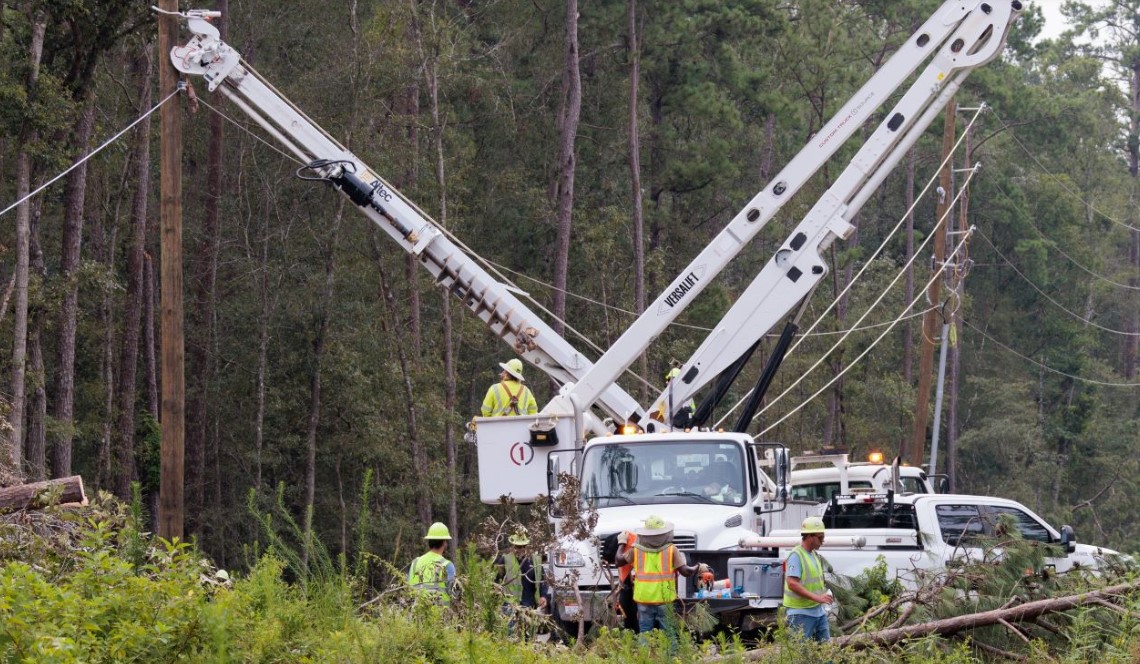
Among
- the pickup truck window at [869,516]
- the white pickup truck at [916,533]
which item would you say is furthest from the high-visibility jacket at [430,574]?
the pickup truck window at [869,516]

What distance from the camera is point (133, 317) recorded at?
3416 cm

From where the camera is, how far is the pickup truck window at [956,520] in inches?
602

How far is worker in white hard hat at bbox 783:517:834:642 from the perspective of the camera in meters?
10.8

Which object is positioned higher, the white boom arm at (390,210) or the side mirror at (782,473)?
the white boom arm at (390,210)

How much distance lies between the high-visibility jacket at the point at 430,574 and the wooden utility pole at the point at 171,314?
6659 mm

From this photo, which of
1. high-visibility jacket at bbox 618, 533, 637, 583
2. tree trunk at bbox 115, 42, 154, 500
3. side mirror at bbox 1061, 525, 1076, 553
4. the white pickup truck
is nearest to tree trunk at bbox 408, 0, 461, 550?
tree trunk at bbox 115, 42, 154, 500

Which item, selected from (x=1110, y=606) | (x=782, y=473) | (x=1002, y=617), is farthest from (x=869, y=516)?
(x=1110, y=606)

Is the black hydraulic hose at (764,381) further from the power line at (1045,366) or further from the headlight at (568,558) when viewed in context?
the power line at (1045,366)

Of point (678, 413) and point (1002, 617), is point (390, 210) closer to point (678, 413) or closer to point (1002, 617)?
point (678, 413)

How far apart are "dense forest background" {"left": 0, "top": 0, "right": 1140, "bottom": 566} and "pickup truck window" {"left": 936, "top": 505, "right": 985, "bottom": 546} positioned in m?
10.7

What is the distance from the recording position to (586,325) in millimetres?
43688

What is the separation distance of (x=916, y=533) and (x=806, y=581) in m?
4.02

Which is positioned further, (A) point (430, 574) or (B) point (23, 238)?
(B) point (23, 238)

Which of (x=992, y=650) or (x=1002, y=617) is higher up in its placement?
(x=1002, y=617)
